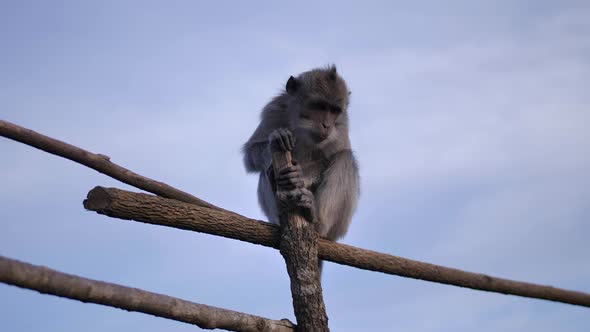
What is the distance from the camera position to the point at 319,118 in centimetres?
912

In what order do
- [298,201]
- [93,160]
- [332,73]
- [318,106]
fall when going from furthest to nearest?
[332,73], [318,106], [298,201], [93,160]

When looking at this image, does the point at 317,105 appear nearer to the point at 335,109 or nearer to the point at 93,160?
the point at 335,109

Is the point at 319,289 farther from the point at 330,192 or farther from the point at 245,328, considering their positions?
the point at 330,192

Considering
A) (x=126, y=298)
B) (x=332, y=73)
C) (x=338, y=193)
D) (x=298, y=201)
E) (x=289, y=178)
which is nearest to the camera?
(x=126, y=298)

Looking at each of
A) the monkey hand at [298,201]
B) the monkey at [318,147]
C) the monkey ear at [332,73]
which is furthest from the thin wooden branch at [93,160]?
the monkey ear at [332,73]

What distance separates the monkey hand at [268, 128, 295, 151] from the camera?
25.2ft

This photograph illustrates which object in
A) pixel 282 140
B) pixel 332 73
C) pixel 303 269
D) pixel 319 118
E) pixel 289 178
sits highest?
pixel 332 73

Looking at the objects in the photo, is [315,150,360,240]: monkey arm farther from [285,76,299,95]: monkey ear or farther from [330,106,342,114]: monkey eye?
[285,76,299,95]: monkey ear

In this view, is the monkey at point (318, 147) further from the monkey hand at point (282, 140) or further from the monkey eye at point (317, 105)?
the monkey hand at point (282, 140)

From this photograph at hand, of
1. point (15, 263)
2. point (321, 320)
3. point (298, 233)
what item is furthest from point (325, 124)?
point (15, 263)

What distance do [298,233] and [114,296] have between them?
251cm

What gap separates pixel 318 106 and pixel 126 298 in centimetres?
455

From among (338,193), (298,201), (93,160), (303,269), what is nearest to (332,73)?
(338,193)

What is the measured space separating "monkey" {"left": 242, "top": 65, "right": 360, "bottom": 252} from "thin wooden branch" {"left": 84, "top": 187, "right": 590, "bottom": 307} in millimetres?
808
